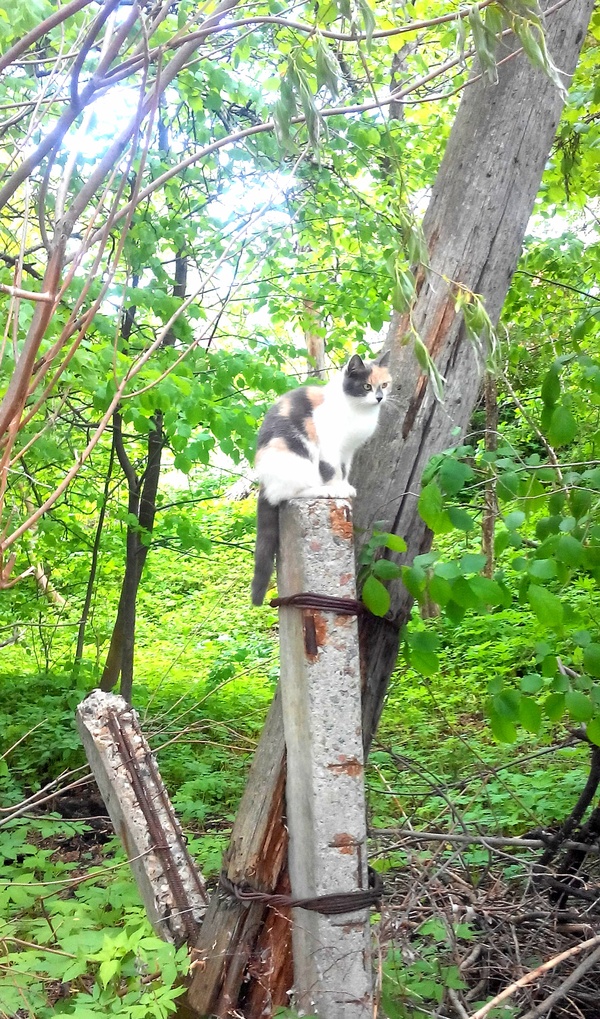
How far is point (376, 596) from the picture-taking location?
1.89 meters

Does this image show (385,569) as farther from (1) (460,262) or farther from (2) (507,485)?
(1) (460,262)

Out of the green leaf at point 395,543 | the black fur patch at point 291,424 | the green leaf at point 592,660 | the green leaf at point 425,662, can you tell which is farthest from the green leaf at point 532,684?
the black fur patch at point 291,424

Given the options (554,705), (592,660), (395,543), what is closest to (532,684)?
(554,705)

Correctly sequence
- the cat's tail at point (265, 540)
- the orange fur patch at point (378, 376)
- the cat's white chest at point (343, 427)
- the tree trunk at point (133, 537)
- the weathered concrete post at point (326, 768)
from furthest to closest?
1. the tree trunk at point (133, 537)
2. the cat's white chest at point (343, 427)
3. the orange fur patch at point (378, 376)
4. the cat's tail at point (265, 540)
5. the weathered concrete post at point (326, 768)

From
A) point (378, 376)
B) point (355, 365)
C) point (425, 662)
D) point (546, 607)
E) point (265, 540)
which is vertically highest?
point (355, 365)

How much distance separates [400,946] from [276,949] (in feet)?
1.52

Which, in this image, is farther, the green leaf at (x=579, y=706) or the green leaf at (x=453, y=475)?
the green leaf at (x=579, y=706)

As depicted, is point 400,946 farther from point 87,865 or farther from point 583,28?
point 583,28

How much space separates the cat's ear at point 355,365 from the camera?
2.73 m

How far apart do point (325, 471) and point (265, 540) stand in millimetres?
396

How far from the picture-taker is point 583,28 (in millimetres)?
2172

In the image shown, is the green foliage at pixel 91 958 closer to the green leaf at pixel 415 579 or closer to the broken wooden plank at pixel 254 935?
the broken wooden plank at pixel 254 935

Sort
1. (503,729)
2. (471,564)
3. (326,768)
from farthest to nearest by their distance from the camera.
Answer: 1. (503,729)
2. (471,564)
3. (326,768)

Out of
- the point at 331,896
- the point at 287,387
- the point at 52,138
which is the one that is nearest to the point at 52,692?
the point at 287,387
